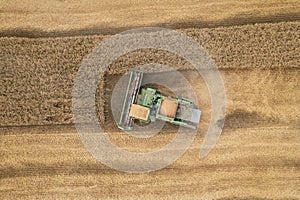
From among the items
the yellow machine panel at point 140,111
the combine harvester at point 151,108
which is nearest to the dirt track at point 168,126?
the combine harvester at point 151,108

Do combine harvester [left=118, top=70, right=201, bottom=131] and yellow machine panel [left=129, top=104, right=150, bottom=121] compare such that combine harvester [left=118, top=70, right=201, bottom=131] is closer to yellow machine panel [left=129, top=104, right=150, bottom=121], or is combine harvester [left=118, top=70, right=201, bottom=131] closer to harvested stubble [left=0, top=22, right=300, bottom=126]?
yellow machine panel [left=129, top=104, right=150, bottom=121]

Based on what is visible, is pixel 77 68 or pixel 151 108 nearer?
pixel 151 108

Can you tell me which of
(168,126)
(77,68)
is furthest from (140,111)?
(77,68)

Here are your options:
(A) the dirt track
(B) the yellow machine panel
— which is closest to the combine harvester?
(B) the yellow machine panel

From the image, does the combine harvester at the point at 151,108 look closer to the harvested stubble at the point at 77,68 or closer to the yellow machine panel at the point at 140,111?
the yellow machine panel at the point at 140,111

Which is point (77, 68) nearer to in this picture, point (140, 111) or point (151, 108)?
point (140, 111)

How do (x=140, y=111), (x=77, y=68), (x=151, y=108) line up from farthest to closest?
(x=77, y=68), (x=151, y=108), (x=140, y=111)

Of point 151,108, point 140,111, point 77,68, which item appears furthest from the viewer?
point 77,68
